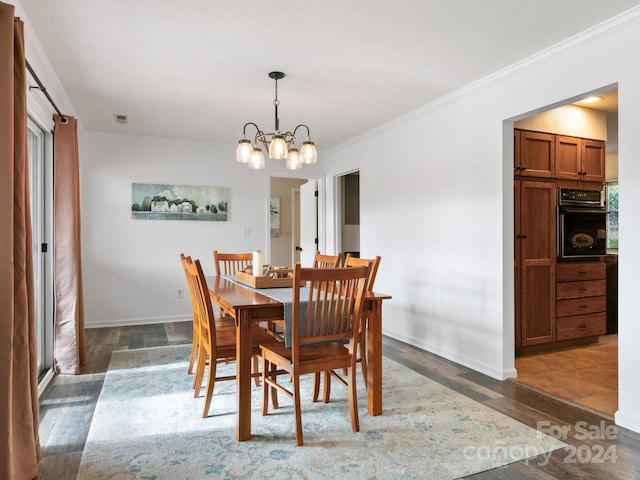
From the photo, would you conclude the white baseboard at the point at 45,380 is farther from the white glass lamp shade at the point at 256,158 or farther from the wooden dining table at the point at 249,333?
the white glass lamp shade at the point at 256,158

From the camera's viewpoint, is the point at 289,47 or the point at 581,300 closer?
the point at 289,47

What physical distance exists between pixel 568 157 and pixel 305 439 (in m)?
3.50

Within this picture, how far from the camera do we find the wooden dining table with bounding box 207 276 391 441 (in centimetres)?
233

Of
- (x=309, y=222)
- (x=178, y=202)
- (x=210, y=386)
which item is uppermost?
(x=178, y=202)

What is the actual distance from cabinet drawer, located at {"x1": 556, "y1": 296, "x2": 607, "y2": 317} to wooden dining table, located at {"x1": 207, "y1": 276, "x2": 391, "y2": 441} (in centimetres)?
234

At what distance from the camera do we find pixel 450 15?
97.7 inches

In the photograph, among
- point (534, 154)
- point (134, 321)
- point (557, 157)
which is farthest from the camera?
point (134, 321)

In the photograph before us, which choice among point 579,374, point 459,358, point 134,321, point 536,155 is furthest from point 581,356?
point 134,321

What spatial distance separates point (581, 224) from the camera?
4.14m

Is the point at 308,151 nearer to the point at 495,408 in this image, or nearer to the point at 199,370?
the point at 199,370

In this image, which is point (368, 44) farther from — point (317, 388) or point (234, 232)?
point (234, 232)

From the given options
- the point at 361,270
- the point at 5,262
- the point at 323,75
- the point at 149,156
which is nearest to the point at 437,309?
the point at 361,270

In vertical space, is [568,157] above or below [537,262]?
above

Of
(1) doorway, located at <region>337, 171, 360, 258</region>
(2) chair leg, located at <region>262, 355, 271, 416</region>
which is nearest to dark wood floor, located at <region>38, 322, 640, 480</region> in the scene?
(2) chair leg, located at <region>262, 355, 271, 416</region>
